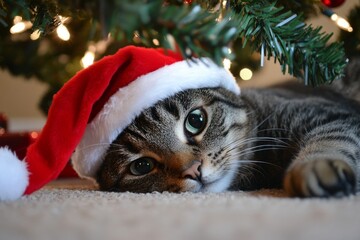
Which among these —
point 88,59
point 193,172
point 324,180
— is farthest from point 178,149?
point 88,59

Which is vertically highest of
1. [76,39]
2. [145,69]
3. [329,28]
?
[76,39]

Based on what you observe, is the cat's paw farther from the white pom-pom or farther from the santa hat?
the white pom-pom

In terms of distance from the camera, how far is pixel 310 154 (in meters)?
0.76

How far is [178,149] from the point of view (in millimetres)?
821

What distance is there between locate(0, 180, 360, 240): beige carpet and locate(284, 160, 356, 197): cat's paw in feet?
0.07

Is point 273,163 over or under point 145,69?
under

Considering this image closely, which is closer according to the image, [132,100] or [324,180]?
[324,180]

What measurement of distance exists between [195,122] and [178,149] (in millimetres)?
88

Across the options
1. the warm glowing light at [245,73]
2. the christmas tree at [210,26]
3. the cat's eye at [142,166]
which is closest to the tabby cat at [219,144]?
the cat's eye at [142,166]

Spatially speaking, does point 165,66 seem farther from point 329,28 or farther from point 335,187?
point 329,28

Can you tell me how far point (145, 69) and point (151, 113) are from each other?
92 mm

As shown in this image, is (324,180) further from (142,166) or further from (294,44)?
(142,166)

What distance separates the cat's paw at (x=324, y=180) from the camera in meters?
0.61

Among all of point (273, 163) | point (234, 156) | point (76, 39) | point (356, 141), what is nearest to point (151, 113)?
point (234, 156)
